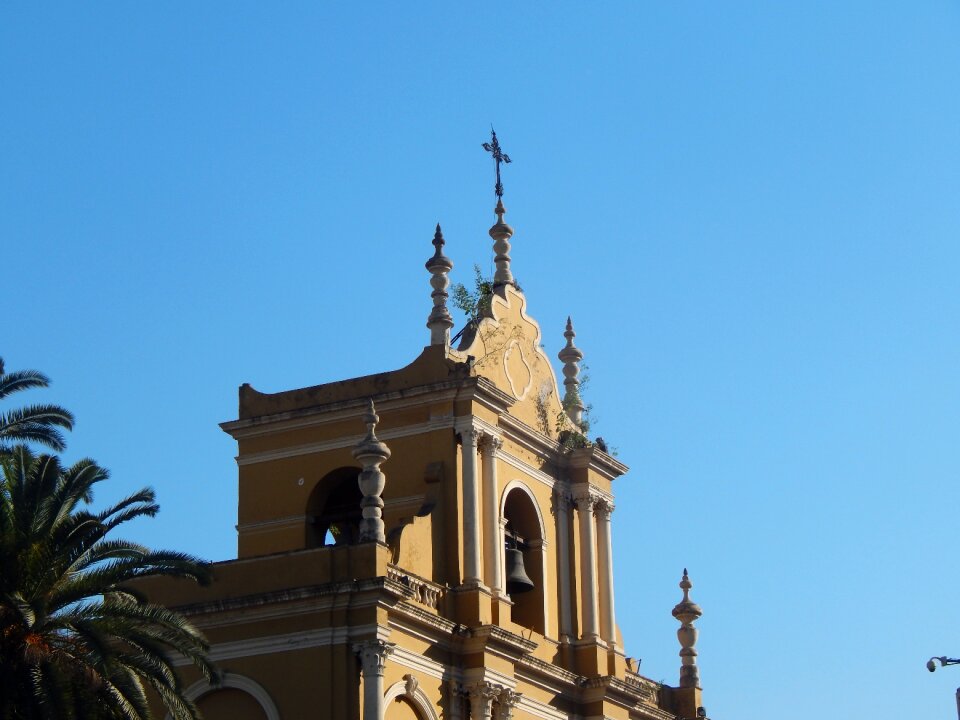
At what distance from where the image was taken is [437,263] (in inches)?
1248

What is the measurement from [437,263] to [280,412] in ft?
11.0

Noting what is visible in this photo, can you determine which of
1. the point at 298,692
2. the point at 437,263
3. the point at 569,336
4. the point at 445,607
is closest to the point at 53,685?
the point at 298,692

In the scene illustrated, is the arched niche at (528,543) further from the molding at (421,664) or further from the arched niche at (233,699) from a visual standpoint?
the arched niche at (233,699)

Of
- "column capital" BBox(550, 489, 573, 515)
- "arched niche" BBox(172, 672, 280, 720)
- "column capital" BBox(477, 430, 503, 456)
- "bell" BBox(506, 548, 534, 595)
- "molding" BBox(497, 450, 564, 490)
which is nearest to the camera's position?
"arched niche" BBox(172, 672, 280, 720)

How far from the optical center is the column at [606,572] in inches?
1307

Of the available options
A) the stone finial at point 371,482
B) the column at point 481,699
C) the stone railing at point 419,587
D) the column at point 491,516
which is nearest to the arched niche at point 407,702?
the column at point 481,699

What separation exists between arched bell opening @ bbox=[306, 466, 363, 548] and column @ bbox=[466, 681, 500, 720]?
3347 millimetres

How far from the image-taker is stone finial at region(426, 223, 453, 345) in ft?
103

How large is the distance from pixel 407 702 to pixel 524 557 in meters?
4.77

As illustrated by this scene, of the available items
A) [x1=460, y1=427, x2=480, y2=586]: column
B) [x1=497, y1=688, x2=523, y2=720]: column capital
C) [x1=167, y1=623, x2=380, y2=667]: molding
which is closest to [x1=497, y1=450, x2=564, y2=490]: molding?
[x1=460, y1=427, x2=480, y2=586]: column

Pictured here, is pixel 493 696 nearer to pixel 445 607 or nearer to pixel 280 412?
pixel 445 607

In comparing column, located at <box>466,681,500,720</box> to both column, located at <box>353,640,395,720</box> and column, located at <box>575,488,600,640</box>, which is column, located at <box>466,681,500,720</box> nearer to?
column, located at <box>353,640,395,720</box>

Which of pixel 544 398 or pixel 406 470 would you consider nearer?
pixel 406 470

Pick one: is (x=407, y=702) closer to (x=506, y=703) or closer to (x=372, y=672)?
(x=372, y=672)
